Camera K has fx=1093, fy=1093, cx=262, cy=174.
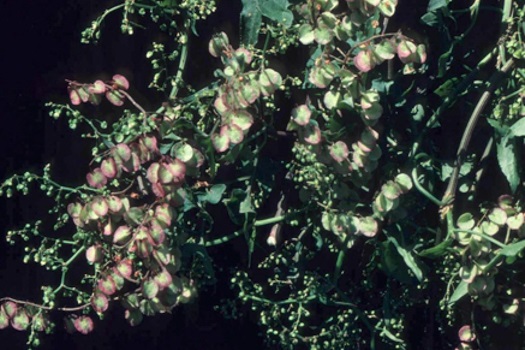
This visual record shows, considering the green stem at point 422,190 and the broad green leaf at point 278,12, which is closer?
the broad green leaf at point 278,12

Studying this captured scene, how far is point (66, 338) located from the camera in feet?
9.87

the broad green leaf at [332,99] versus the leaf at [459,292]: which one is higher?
the broad green leaf at [332,99]

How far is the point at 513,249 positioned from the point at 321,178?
1.45 feet

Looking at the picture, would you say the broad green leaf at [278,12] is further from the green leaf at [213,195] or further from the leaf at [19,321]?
the leaf at [19,321]

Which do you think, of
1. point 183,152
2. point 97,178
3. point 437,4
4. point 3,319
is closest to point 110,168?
point 97,178

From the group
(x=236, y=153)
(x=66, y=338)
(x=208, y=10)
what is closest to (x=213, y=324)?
(x=66, y=338)

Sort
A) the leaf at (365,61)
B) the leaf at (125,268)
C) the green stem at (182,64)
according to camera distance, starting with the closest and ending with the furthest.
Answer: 1. the leaf at (365,61)
2. the leaf at (125,268)
3. the green stem at (182,64)

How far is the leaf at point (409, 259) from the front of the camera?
7.88ft

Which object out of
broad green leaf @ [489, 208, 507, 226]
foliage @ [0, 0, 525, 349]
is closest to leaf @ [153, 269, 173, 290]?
foliage @ [0, 0, 525, 349]

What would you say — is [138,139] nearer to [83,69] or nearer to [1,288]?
[83,69]

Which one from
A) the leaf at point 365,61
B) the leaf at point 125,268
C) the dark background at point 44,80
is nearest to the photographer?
the leaf at point 365,61

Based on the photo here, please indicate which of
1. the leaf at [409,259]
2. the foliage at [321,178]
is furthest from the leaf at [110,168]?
the leaf at [409,259]

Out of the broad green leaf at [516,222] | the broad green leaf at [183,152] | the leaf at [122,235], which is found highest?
the broad green leaf at [183,152]

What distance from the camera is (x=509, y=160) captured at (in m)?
2.41
